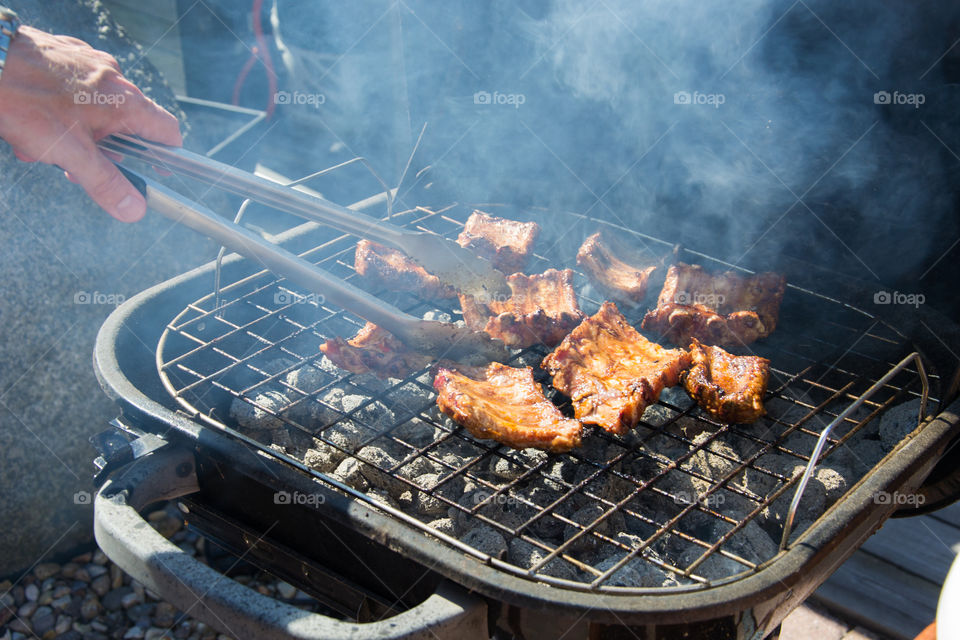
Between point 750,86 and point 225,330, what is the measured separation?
2504mm

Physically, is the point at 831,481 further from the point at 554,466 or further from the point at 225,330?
the point at 225,330

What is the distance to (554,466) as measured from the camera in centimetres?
291

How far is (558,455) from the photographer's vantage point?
8.89 feet

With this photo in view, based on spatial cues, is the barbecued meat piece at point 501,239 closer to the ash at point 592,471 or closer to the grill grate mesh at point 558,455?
the grill grate mesh at point 558,455

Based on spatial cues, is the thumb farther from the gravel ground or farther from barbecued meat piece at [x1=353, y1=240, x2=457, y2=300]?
the gravel ground

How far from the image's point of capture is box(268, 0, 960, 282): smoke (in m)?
3.05

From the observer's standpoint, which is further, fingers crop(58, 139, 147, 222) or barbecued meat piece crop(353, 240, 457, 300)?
barbecued meat piece crop(353, 240, 457, 300)

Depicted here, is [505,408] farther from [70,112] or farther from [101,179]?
[70,112]

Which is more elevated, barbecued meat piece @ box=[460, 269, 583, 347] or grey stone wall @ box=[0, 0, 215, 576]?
barbecued meat piece @ box=[460, 269, 583, 347]

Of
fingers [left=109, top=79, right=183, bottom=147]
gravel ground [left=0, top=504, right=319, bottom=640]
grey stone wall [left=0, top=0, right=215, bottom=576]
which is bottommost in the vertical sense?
gravel ground [left=0, top=504, right=319, bottom=640]

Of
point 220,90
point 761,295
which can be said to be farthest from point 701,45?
point 220,90

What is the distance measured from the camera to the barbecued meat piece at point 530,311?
321 centimetres

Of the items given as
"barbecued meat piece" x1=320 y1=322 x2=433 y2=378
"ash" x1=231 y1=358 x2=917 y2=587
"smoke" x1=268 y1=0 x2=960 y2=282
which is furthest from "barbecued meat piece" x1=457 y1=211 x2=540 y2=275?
"barbecued meat piece" x1=320 y1=322 x2=433 y2=378

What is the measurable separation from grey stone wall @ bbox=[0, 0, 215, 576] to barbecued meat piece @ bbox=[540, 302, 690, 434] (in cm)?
273
